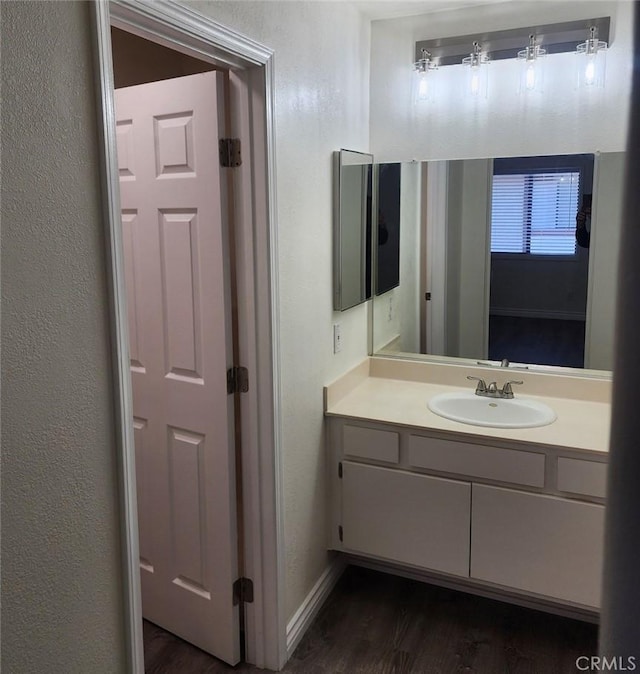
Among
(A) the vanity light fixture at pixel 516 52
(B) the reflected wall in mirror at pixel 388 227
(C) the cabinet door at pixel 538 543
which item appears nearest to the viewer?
(C) the cabinet door at pixel 538 543

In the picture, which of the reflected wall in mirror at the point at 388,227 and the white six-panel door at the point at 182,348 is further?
Answer: the reflected wall in mirror at the point at 388,227

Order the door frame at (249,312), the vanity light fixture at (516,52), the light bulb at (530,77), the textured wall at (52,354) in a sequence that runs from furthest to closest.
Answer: the light bulb at (530,77) < the vanity light fixture at (516,52) < the door frame at (249,312) < the textured wall at (52,354)

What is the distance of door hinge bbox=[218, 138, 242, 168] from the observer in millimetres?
1964

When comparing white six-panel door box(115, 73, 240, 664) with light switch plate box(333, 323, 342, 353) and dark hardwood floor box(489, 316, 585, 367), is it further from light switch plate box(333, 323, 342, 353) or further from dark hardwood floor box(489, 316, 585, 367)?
dark hardwood floor box(489, 316, 585, 367)

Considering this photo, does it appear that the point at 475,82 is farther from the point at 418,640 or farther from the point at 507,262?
the point at 418,640

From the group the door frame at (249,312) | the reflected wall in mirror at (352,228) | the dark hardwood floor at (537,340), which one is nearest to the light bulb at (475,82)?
the reflected wall in mirror at (352,228)

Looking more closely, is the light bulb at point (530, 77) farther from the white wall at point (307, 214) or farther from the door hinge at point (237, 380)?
the door hinge at point (237, 380)

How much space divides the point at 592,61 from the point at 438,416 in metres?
1.50

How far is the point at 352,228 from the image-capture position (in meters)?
2.68

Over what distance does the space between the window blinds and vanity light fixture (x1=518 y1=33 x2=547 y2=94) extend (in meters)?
0.35

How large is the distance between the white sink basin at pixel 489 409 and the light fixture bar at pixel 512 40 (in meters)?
1.41

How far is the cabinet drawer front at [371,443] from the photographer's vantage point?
8.04 feet

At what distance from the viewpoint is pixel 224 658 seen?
2264 millimetres

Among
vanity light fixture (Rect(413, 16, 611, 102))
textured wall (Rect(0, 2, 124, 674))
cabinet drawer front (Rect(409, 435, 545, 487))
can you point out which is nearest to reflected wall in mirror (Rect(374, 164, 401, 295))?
vanity light fixture (Rect(413, 16, 611, 102))
